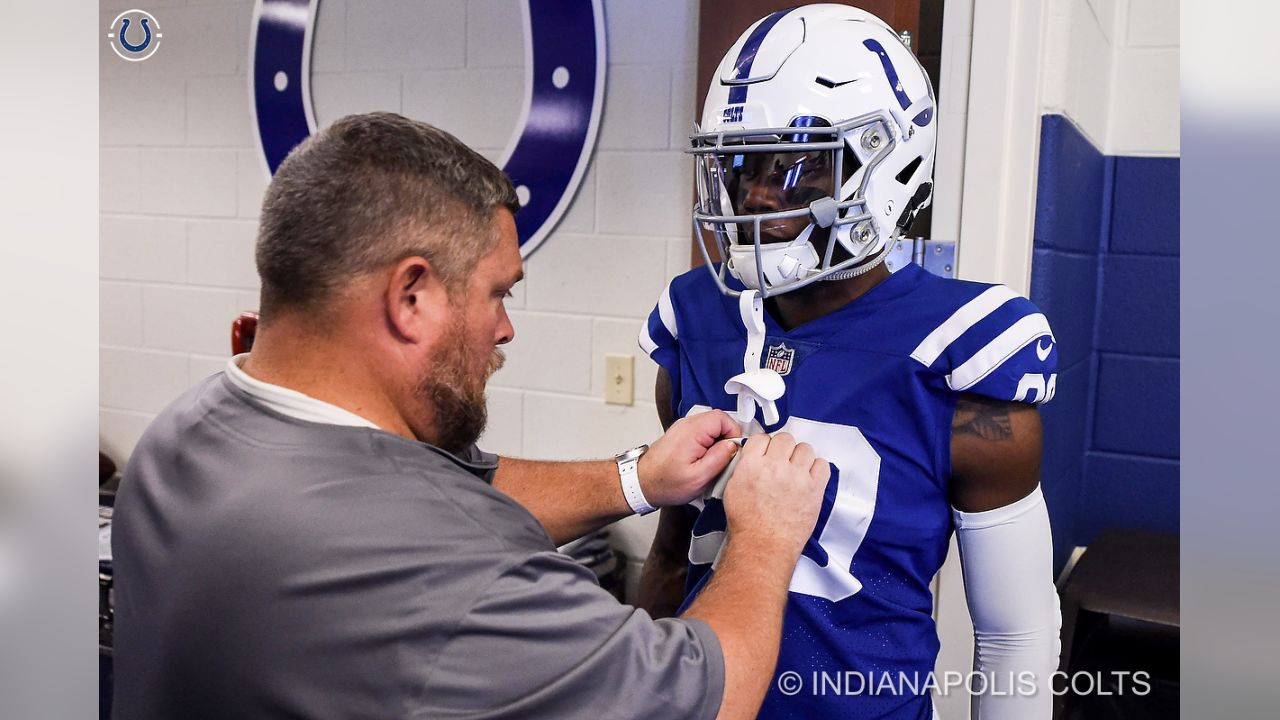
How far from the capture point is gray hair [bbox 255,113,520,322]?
0.99 m

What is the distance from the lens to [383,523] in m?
0.89

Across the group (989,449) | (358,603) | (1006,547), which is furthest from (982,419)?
(358,603)

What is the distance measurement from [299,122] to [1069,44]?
1870mm

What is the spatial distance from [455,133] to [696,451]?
1529 mm

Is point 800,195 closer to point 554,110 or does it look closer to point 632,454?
point 632,454

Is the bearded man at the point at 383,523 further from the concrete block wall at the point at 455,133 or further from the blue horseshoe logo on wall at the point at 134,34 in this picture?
the blue horseshoe logo on wall at the point at 134,34

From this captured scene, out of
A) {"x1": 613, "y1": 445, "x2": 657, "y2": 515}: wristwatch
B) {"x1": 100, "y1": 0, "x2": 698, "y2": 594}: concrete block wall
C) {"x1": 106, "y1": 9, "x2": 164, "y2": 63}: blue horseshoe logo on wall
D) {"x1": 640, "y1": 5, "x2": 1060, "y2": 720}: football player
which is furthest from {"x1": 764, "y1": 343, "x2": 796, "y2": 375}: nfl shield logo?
{"x1": 106, "y1": 9, "x2": 164, "y2": 63}: blue horseshoe logo on wall

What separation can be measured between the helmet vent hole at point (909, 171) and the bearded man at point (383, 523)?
348 millimetres

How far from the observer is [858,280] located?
123 cm

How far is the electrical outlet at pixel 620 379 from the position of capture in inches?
93.7

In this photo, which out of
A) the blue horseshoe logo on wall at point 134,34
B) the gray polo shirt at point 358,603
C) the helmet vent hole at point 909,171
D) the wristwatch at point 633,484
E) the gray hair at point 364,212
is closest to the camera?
the gray polo shirt at point 358,603

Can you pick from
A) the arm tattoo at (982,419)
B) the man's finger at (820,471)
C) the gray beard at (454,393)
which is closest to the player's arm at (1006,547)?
the arm tattoo at (982,419)
